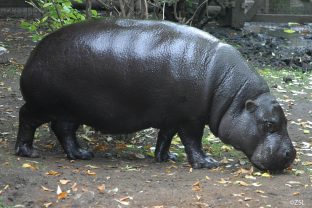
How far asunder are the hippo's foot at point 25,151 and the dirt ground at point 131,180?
0.07 m

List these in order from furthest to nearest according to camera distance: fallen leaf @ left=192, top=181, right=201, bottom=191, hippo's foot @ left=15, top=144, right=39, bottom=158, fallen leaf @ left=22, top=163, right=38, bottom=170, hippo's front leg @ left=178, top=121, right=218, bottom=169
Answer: hippo's foot @ left=15, top=144, right=39, bottom=158 → hippo's front leg @ left=178, top=121, right=218, bottom=169 → fallen leaf @ left=22, top=163, right=38, bottom=170 → fallen leaf @ left=192, top=181, right=201, bottom=191

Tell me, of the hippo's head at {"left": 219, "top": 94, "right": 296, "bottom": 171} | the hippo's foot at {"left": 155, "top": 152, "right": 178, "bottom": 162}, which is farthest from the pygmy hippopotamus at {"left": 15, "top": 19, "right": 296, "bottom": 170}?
the hippo's foot at {"left": 155, "top": 152, "right": 178, "bottom": 162}

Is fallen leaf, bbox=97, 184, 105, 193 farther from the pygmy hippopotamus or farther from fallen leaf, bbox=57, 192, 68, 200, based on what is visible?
the pygmy hippopotamus

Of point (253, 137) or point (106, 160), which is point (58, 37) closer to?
point (106, 160)

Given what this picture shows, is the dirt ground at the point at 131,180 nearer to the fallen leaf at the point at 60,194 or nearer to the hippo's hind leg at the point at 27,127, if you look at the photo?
the fallen leaf at the point at 60,194

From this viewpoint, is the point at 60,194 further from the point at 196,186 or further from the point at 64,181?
the point at 196,186

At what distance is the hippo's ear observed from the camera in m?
5.87

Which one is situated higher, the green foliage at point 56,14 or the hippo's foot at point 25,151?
the green foliage at point 56,14

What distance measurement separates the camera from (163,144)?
6273 mm

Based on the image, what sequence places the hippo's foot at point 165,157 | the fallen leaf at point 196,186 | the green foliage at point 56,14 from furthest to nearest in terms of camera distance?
1. the green foliage at point 56,14
2. the hippo's foot at point 165,157
3. the fallen leaf at point 196,186

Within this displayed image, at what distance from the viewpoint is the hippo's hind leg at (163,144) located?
6237mm

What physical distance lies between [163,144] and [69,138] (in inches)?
36.2

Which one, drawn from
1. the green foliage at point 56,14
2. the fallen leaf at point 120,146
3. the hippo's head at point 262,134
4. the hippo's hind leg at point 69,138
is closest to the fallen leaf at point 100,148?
the fallen leaf at point 120,146

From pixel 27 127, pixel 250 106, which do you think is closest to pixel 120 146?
pixel 27 127
